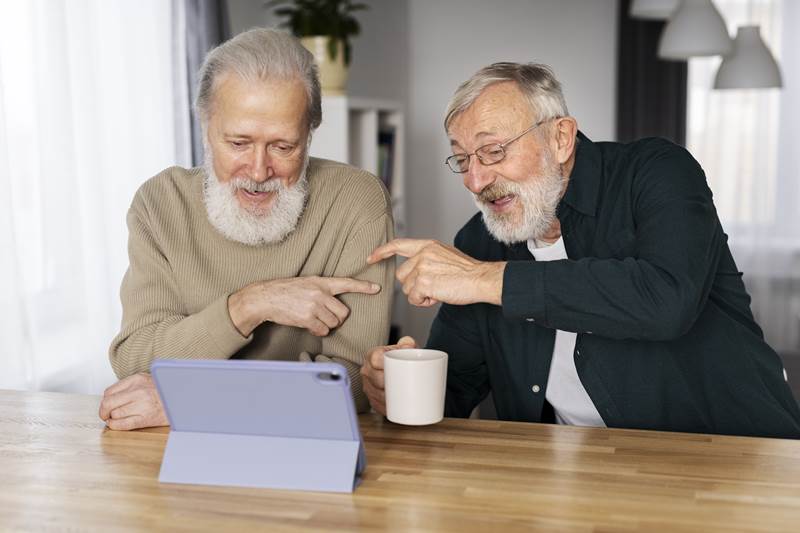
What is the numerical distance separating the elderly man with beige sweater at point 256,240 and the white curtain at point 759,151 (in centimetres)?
445

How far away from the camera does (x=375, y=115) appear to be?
462cm

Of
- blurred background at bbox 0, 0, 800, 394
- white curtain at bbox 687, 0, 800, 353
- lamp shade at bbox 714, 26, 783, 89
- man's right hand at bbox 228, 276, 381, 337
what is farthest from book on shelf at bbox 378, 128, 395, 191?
man's right hand at bbox 228, 276, 381, 337

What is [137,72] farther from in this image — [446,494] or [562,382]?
[446,494]

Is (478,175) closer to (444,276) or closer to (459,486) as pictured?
(444,276)

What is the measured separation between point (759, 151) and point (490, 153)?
4601mm

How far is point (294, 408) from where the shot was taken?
54.6 inches

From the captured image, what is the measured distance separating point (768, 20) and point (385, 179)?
9.11ft

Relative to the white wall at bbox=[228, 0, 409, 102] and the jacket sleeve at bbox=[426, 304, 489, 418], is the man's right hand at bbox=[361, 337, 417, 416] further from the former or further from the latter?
the white wall at bbox=[228, 0, 409, 102]

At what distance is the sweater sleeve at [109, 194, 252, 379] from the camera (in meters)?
1.80

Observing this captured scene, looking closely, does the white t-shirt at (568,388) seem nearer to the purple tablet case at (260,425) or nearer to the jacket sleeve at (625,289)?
the jacket sleeve at (625,289)

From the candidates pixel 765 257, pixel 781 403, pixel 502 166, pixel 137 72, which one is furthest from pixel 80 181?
pixel 765 257

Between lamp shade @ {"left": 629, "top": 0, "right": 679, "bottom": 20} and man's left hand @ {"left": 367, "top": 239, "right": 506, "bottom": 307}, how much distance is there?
290 centimetres

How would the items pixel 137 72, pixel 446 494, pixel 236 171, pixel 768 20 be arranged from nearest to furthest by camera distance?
pixel 446 494 → pixel 236 171 → pixel 137 72 → pixel 768 20

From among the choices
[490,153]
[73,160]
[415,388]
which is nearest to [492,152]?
[490,153]
